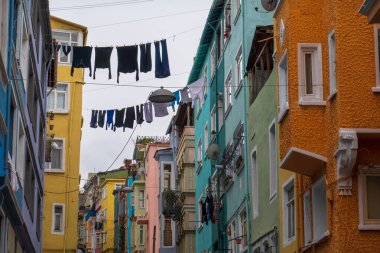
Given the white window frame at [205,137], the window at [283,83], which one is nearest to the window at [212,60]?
the white window frame at [205,137]

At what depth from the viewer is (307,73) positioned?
2294 cm

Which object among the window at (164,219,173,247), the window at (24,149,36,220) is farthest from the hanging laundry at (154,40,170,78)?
the window at (164,219,173,247)

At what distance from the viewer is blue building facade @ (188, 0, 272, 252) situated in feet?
113

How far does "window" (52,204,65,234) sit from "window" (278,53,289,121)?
2651cm

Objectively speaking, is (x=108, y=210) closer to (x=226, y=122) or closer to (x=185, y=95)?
(x=226, y=122)

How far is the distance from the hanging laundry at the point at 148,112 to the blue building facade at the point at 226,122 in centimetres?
316

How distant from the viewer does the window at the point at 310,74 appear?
22.5 metres

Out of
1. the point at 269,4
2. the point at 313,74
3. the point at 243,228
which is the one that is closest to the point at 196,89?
the point at 243,228

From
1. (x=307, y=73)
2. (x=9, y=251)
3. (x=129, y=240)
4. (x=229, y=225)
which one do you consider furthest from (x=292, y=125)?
(x=129, y=240)

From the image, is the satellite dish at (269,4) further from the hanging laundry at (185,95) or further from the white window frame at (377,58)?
the hanging laundry at (185,95)

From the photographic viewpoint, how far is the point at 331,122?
2131 centimetres

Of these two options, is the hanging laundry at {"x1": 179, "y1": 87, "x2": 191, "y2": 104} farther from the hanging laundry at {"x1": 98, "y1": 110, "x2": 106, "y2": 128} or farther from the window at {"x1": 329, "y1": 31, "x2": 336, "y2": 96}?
the window at {"x1": 329, "y1": 31, "x2": 336, "y2": 96}

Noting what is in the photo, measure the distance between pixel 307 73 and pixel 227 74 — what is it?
16664 mm

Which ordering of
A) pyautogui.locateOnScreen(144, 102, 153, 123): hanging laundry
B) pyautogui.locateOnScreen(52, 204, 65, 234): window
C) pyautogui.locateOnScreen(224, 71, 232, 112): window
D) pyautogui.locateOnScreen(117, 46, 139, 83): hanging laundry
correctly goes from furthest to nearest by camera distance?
A: pyautogui.locateOnScreen(52, 204, 65, 234): window → pyautogui.locateOnScreen(224, 71, 232, 112): window → pyautogui.locateOnScreen(144, 102, 153, 123): hanging laundry → pyautogui.locateOnScreen(117, 46, 139, 83): hanging laundry
